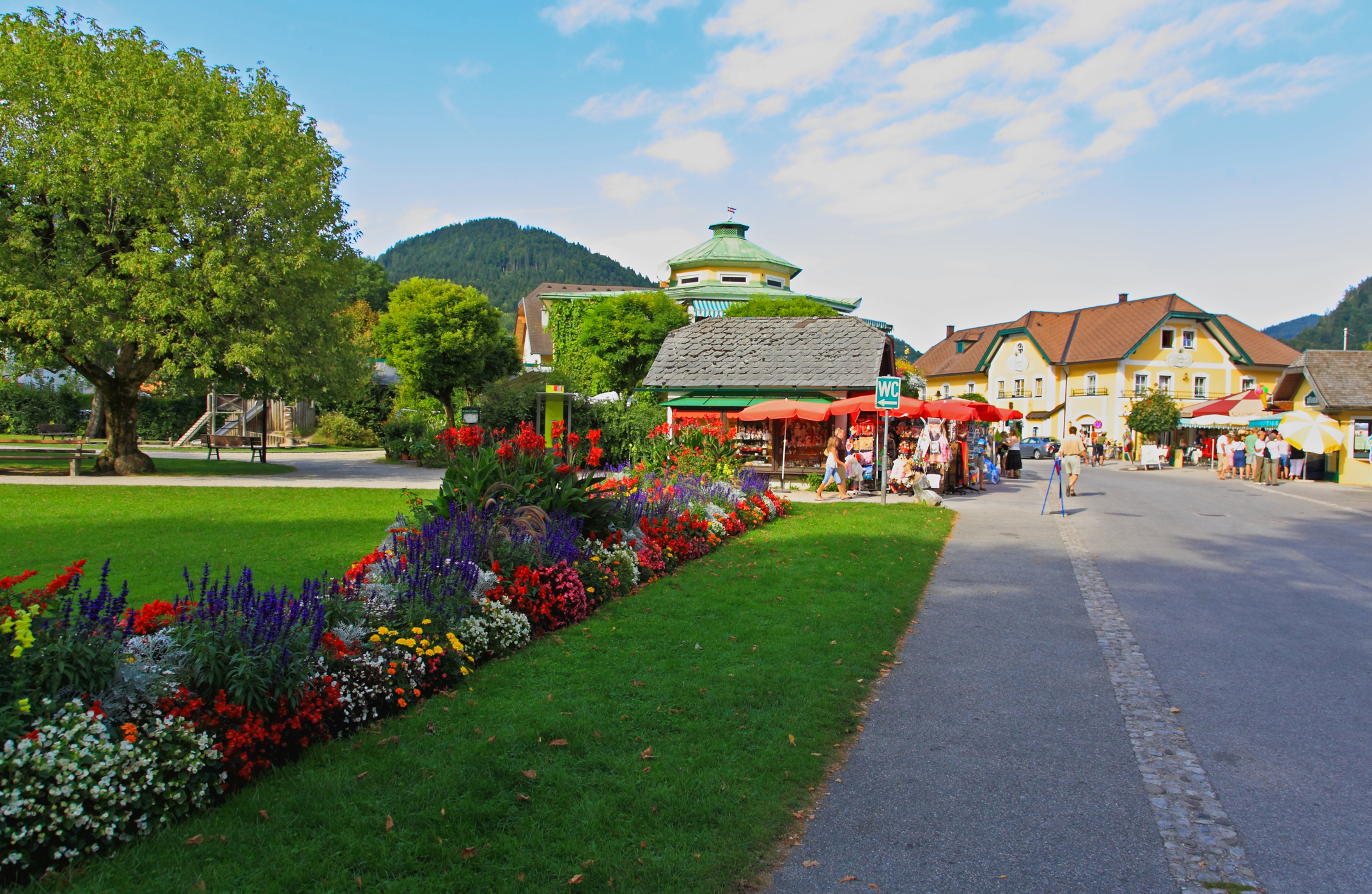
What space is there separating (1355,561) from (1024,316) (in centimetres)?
6411

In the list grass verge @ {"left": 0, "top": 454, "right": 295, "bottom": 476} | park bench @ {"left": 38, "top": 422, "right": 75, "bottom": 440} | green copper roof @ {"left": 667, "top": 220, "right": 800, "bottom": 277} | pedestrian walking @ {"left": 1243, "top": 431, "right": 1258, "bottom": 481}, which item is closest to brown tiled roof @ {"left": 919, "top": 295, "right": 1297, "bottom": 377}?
green copper roof @ {"left": 667, "top": 220, "right": 800, "bottom": 277}

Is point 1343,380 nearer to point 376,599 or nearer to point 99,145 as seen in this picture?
point 376,599

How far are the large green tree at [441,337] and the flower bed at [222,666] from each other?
27.2 metres

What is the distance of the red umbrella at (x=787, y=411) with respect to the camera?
2103 centimetres

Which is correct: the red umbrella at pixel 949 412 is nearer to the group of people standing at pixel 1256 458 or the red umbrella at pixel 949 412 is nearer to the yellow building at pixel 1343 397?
the group of people standing at pixel 1256 458

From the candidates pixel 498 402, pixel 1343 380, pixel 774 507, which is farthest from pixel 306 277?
pixel 1343 380

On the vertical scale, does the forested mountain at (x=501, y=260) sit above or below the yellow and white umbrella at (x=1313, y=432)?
above

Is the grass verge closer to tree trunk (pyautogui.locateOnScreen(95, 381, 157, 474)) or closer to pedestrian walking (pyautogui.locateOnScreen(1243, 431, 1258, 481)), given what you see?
tree trunk (pyautogui.locateOnScreen(95, 381, 157, 474))

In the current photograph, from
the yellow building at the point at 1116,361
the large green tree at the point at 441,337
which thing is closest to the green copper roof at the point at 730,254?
the yellow building at the point at 1116,361

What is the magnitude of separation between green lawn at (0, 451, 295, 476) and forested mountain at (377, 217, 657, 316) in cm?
9783

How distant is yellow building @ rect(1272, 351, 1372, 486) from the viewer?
1183 inches

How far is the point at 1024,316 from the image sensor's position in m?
71.6

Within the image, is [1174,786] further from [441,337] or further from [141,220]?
[441,337]

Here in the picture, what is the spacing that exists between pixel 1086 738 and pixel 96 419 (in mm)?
47585
